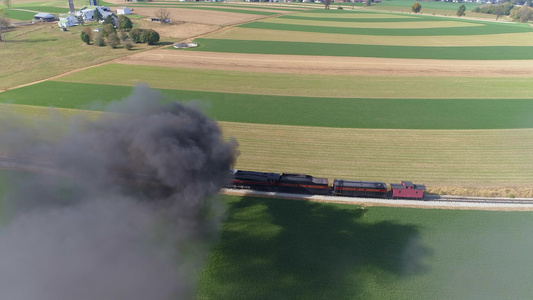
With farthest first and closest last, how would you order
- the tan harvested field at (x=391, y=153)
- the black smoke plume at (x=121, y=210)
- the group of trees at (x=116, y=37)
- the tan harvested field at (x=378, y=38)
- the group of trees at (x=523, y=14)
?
the group of trees at (x=523, y=14)
the tan harvested field at (x=378, y=38)
the group of trees at (x=116, y=37)
the tan harvested field at (x=391, y=153)
the black smoke plume at (x=121, y=210)

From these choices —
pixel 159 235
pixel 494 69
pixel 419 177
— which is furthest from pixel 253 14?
pixel 159 235

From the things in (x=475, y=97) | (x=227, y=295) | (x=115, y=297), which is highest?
(x=475, y=97)

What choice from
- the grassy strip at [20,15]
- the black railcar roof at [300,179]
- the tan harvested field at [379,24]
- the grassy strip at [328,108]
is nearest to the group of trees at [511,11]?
the tan harvested field at [379,24]

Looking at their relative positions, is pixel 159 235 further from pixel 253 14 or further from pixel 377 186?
pixel 253 14

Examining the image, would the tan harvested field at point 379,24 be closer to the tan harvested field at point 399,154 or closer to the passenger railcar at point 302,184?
the tan harvested field at point 399,154

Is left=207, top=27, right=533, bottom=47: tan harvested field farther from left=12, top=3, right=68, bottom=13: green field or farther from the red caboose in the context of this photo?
left=12, top=3, right=68, bottom=13: green field

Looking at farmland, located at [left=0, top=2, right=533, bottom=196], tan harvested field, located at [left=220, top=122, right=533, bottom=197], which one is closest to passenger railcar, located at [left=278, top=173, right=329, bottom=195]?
tan harvested field, located at [left=220, top=122, right=533, bottom=197]
